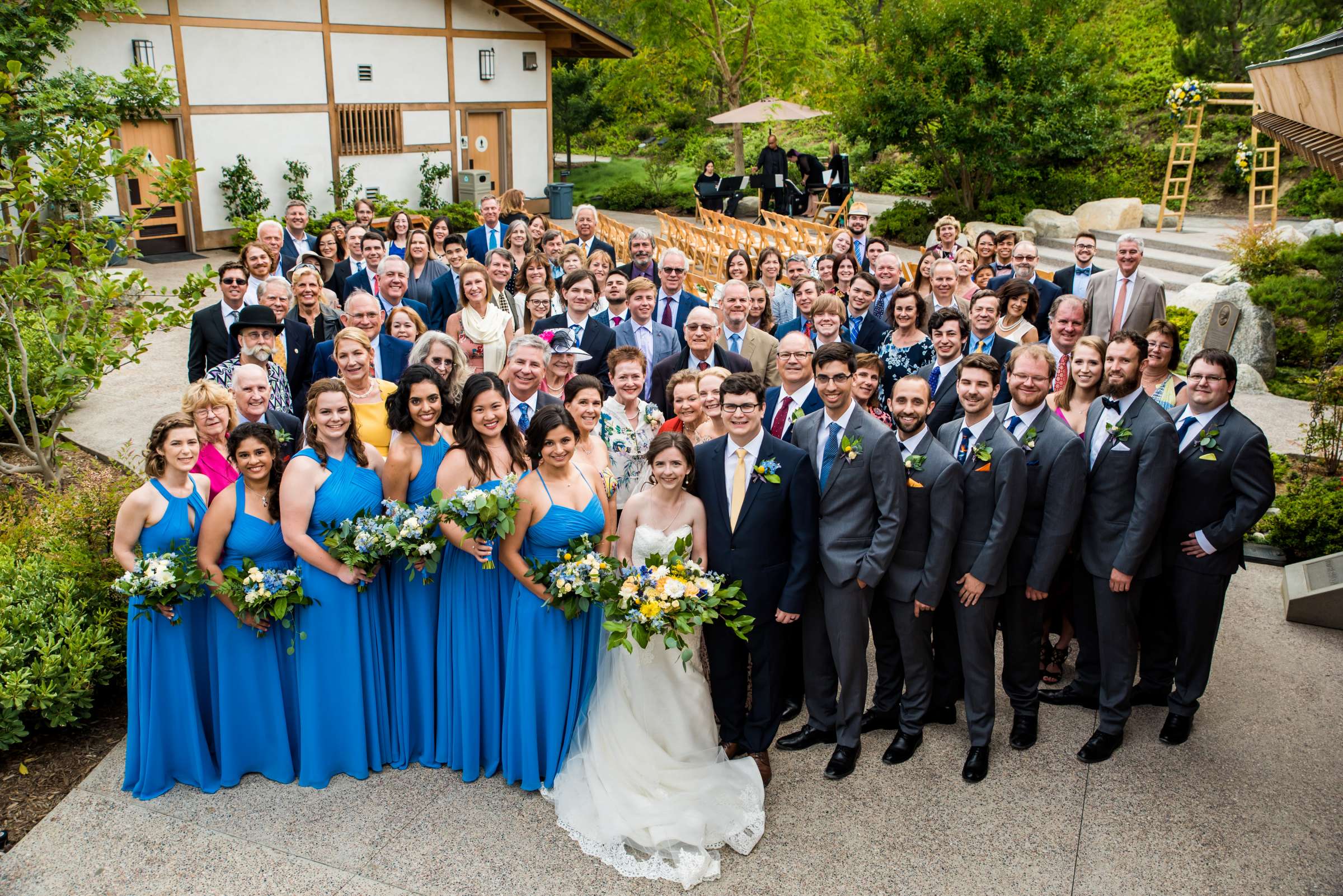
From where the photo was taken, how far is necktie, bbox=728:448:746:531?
5.20 m

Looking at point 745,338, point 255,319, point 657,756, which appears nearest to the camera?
point 657,756

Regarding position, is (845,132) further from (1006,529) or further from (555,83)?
(1006,529)

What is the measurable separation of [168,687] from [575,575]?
2211mm

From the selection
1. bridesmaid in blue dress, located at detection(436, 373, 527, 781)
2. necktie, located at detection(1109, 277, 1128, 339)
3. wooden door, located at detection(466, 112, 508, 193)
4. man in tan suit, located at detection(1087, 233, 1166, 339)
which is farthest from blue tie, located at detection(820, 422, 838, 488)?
wooden door, located at detection(466, 112, 508, 193)

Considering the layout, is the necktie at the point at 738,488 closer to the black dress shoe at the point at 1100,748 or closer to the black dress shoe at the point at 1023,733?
the black dress shoe at the point at 1023,733

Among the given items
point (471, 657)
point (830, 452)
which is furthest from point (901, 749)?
point (471, 657)

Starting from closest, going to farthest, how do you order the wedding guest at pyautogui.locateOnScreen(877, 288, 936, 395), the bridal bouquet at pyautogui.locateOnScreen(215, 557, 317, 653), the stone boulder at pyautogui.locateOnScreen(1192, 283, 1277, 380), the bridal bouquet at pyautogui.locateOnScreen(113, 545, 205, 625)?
the bridal bouquet at pyautogui.locateOnScreen(113, 545, 205, 625)
the bridal bouquet at pyautogui.locateOnScreen(215, 557, 317, 653)
the wedding guest at pyautogui.locateOnScreen(877, 288, 936, 395)
the stone boulder at pyautogui.locateOnScreen(1192, 283, 1277, 380)

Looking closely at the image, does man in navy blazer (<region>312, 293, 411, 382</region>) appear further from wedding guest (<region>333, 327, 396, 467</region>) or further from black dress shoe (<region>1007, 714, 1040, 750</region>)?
black dress shoe (<region>1007, 714, 1040, 750</region>)

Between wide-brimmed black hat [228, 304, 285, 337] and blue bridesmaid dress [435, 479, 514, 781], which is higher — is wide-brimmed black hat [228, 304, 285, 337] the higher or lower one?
the higher one

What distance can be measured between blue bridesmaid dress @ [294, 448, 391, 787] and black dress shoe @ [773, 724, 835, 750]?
2156mm

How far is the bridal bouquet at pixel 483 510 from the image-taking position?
15.9ft

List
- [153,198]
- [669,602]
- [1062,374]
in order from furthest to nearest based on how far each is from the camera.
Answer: [153,198] < [1062,374] < [669,602]

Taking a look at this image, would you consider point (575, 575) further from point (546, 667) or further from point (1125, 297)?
point (1125, 297)

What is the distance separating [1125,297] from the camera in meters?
8.91
